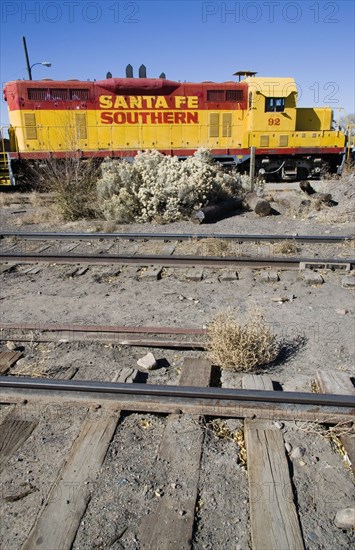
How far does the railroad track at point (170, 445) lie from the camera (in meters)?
2.21

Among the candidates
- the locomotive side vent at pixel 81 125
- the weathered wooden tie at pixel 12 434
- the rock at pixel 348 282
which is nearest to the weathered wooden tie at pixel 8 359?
the weathered wooden tie at pixel 12 434

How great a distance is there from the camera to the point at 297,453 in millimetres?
2717

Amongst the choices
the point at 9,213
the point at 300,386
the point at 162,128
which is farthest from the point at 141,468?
the point at 162,128

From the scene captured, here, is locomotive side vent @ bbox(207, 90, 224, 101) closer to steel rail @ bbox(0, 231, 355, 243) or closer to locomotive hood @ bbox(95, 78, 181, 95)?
locomotive hood @ bbox(95, 78, 181, 95)

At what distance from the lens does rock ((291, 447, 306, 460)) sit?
271 cm

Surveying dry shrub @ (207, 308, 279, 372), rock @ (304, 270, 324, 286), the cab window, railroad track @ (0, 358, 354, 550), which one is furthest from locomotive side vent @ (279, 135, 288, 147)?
railroad track @ (0, 358, 354, 550)

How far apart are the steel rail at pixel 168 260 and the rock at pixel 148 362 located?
120 inches

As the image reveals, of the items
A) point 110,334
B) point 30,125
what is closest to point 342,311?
point 110,334

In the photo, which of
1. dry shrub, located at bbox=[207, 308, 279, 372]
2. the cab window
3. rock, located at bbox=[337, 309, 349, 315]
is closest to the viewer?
dry shrub, located at bbox=[207, 308, 279, 372]

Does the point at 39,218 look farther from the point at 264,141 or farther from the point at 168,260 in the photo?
the point at 264,141

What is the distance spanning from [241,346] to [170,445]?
1248 millimetres

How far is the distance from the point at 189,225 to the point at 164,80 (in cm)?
777

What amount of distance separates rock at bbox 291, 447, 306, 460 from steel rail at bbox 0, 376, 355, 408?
41 cm

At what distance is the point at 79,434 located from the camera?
294cm
